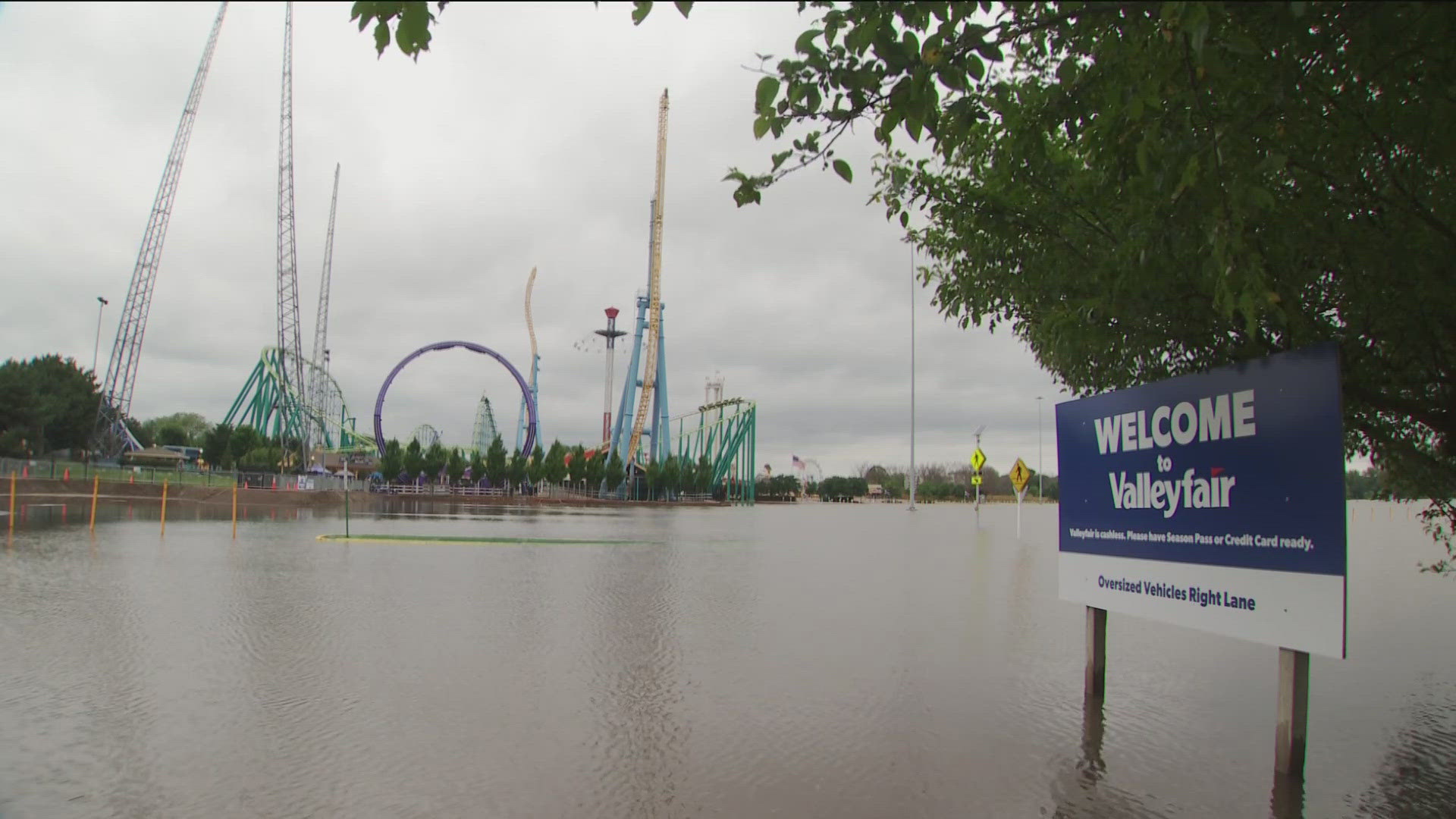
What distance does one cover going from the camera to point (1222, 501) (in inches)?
199

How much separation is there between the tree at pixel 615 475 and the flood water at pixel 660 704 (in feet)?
224

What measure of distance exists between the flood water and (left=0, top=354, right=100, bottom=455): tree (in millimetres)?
52719

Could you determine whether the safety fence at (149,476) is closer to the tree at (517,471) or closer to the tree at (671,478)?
the tree at (517,471)

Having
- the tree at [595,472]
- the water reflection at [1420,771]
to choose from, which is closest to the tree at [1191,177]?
the water reflection at [1420,771]

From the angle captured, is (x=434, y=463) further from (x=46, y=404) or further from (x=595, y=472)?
(x=46, y=404)

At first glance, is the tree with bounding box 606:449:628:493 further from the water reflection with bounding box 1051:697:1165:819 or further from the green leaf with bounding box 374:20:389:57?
the green leaf with bounding box 374:20:389:57

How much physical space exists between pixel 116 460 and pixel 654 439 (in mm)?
43254

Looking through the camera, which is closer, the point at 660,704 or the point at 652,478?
the point at 660,704

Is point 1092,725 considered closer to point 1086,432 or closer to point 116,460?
point 1086,432

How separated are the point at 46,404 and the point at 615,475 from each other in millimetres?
41304

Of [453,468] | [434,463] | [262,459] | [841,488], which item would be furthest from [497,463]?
Result: [841,488]

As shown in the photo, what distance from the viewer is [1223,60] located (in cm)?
419

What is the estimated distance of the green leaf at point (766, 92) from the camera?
3.48 metres

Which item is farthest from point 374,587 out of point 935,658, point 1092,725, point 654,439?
point 654,439
